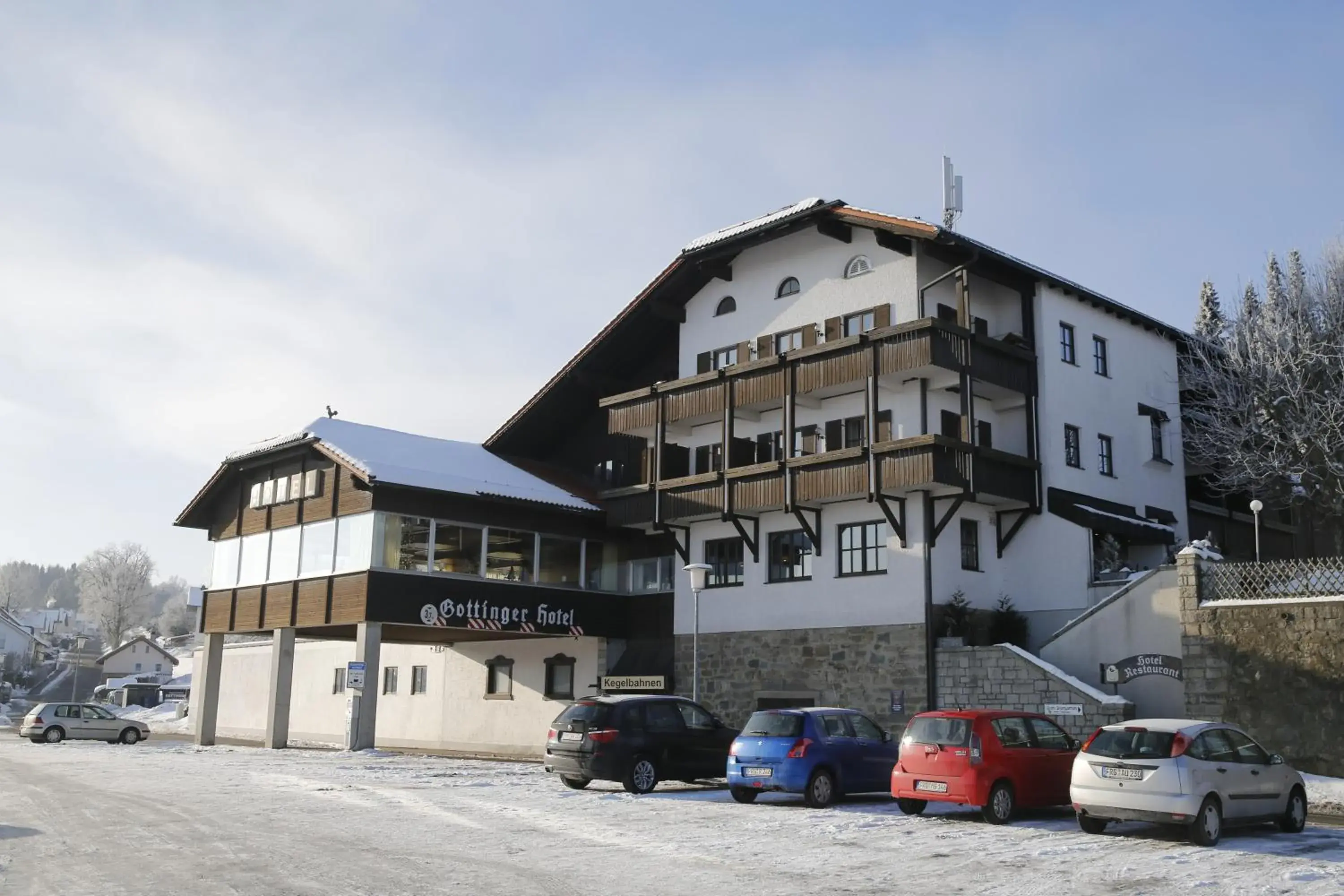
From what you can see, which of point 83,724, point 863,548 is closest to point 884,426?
point 863,548

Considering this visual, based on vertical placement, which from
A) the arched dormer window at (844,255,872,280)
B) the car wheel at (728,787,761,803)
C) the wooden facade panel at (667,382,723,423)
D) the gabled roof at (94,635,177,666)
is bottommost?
the car wheel at (728,787,761,803)

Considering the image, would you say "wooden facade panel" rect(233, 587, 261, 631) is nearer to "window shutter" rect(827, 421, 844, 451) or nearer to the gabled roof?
"window shutter" rect(827, 421, 844, 451)

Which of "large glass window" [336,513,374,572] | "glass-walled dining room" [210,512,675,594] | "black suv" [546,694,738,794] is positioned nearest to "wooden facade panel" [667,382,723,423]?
"glass-walled dining room" [210,512,675,594]

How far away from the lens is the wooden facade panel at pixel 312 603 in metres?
34.7

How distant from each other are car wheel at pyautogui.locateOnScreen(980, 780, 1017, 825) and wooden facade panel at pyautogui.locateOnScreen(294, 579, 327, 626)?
72.7ft

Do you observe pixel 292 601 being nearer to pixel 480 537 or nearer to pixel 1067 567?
pixel 480 537

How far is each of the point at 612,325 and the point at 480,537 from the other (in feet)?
24.1

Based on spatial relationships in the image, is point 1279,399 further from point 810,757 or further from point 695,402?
point 810,757

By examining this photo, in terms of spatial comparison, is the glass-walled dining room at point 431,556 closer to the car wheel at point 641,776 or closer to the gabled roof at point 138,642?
the car wheel at point 641,776

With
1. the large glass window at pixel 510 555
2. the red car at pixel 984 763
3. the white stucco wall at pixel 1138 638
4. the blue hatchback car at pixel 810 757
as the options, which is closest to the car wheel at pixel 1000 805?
the red car at pixel 984 763

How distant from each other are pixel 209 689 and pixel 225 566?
12.8 ft

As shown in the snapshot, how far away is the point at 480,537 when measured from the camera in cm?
3528

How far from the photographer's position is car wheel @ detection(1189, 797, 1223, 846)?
1459 centimetres

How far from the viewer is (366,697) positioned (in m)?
33.1
